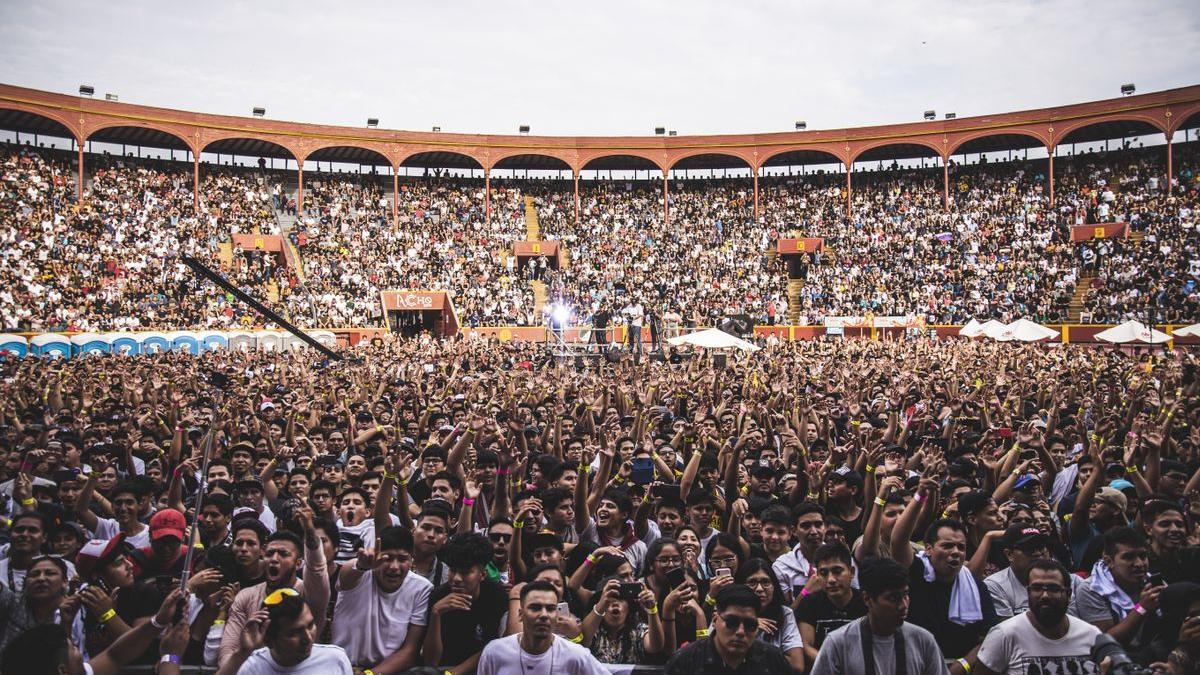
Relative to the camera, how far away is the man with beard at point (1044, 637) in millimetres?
3621

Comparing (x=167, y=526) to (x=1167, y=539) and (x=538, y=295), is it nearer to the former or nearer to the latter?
(x=1167, y=539)

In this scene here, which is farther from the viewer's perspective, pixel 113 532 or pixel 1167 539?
pixel 113 532

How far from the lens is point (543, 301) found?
37781 millimetres

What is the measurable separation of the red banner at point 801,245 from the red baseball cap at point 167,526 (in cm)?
3711

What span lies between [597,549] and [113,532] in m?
4.16

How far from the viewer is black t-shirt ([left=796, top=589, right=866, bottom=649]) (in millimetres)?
4293

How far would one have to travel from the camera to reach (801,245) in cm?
3969

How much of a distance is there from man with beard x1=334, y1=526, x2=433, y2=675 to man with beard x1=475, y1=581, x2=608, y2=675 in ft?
2.20

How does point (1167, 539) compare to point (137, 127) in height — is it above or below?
below

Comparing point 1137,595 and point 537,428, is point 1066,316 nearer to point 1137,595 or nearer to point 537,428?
point 537,428

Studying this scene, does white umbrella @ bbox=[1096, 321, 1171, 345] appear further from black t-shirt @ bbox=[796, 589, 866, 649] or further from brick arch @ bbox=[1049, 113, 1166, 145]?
brick arch @ bbox=[1049, 113, 1166, 145]

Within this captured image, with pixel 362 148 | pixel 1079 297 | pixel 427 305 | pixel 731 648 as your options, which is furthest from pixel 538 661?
pixel 362 148

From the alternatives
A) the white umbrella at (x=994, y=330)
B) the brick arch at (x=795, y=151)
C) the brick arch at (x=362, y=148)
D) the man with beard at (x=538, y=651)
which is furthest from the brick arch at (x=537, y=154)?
the man with beard at (x=538, y=651)

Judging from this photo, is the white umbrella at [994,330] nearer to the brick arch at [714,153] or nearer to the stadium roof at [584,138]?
the stadium roof at [584,138]
